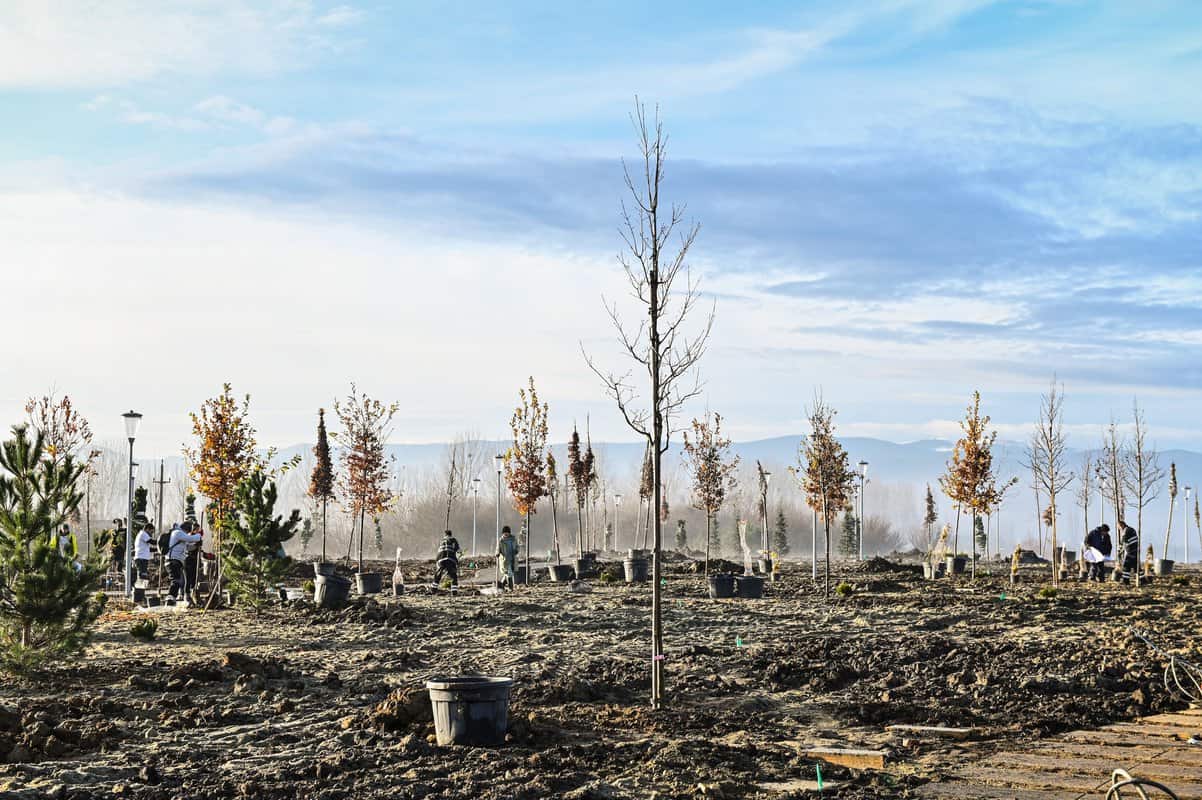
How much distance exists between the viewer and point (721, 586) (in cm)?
2211

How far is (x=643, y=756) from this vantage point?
926cm

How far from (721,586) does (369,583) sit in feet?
25.8

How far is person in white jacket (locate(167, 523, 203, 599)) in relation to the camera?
20.7m

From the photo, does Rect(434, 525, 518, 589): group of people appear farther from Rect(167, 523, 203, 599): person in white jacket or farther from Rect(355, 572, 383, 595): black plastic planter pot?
Rect(167, 523, 203, 599): person in white jacket

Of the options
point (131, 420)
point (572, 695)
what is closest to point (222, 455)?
point (131, 420)

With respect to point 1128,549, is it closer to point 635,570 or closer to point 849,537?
point 635,570

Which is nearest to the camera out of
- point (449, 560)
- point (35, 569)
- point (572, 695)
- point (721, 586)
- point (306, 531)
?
point (572, 695)

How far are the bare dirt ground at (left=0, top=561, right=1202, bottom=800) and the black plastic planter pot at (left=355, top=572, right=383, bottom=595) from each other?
4481mm

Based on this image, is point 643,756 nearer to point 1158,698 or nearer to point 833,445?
point 1158,698

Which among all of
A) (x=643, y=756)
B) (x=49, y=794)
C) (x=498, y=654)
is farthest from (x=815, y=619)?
(x=49, y=794)

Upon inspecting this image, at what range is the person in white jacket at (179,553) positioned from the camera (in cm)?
2070

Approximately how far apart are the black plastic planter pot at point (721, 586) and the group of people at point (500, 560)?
17.4 feet

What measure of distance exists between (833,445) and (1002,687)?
1017 inches

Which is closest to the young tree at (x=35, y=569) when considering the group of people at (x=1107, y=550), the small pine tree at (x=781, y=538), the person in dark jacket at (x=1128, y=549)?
the group of people at (x=1107, y=550)
